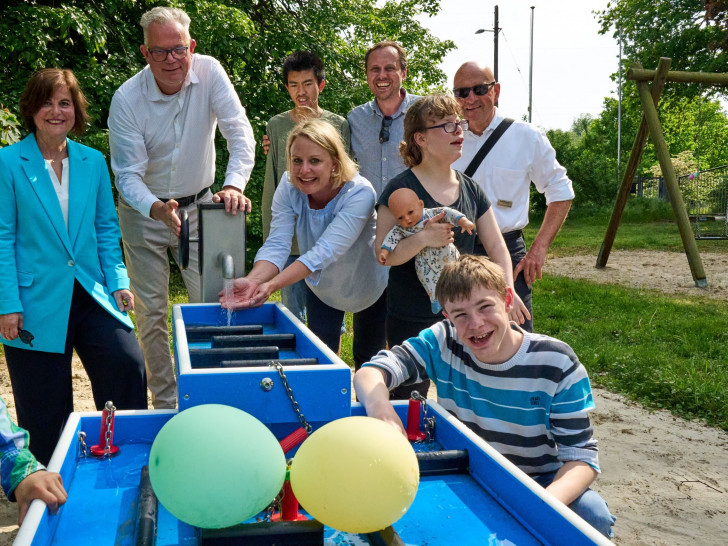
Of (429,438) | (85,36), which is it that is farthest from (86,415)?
(85,36)

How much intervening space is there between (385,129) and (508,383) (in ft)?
7.14

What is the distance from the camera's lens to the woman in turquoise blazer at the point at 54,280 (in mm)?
2975

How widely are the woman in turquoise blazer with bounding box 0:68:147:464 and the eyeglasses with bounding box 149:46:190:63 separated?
18.9 inches

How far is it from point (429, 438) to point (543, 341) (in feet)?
1.47

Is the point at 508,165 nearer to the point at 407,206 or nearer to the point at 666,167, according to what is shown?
the point at 407,206

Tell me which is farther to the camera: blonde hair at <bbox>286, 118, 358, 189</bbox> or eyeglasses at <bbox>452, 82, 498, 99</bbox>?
eyeglasses at <bbox>452, 82, 498, 99</bbox>

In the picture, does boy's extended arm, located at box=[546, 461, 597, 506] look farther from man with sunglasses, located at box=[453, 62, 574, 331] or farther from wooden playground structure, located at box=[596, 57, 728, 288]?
wooden playground structure, located at box=[596, 57, 728, 288]

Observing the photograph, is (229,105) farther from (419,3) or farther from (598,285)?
(419,3)

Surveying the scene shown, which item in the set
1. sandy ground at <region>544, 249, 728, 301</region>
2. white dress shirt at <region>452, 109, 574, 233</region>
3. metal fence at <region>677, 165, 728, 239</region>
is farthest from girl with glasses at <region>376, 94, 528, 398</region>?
metal fence at <region>677, 165, 728, 239</region>

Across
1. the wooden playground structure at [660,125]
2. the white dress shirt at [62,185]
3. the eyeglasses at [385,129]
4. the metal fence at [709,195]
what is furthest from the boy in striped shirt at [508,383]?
the metal fence at [709,195]

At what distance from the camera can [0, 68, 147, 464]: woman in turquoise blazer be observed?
297cm

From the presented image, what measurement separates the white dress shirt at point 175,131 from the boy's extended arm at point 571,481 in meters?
2.21

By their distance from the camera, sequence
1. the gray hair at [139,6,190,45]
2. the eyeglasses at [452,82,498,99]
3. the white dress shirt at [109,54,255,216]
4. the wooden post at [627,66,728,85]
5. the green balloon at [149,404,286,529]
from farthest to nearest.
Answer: the wooden post at [627,66,728,85] < the white dress shirt at [109,54,255,216] < the eyeglasses at [452,82,498,99] < the gray hair at [139,6,190,45] < the green balloon at [149,404,286,529]

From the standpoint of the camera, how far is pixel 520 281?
357 centimetres
